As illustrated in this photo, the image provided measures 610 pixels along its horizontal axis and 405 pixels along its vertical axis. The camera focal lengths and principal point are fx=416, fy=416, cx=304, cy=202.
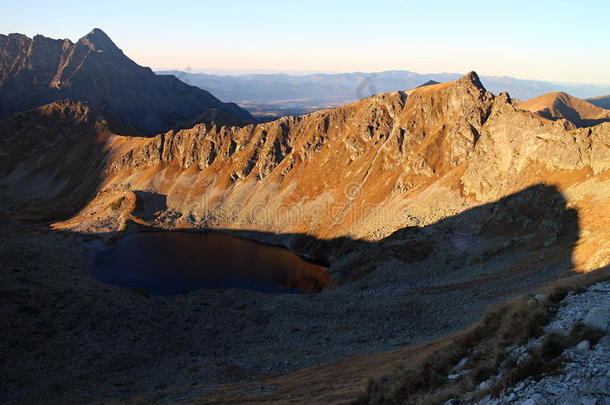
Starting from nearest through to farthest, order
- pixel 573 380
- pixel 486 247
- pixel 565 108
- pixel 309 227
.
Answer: pixel 573 380 < pixel 486 247 < pixel 309 227 < pixel 565 108

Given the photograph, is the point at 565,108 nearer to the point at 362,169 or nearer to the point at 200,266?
the point at 362,169

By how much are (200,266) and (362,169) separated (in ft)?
158

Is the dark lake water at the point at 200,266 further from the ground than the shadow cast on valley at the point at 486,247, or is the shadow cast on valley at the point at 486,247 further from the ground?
the shadow cast on valley at the point at 486,247

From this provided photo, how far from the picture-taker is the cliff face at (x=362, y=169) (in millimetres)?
67000

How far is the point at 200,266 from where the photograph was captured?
293ft

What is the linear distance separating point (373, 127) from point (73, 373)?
312ft

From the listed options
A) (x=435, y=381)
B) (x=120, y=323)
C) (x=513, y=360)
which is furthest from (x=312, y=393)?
(x=120, y=323)

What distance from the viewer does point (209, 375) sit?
127 ft

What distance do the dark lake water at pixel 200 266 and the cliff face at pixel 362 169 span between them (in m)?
8.52

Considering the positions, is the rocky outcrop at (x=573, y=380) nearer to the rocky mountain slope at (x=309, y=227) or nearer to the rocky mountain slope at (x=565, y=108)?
the rocky mountain slope at (x=309, y=227)

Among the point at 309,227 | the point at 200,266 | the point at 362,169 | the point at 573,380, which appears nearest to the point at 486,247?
the point at 309,227

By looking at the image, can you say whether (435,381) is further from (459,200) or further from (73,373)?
(459,200)

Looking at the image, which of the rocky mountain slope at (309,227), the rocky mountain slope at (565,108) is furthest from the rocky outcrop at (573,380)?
the rocky mountain slope at (565,108)

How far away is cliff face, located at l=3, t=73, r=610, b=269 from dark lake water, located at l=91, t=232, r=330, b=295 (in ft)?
28.0
